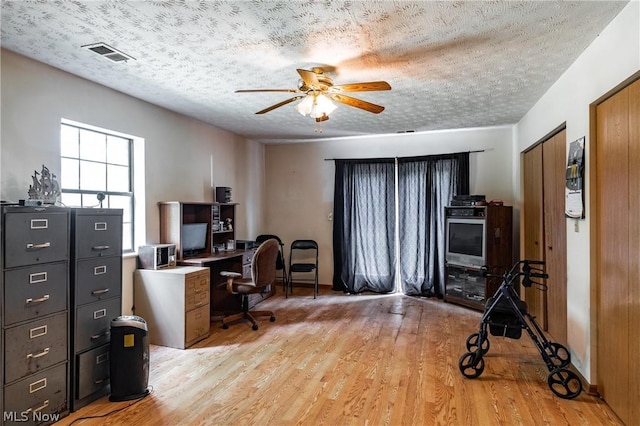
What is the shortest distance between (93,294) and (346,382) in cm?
202

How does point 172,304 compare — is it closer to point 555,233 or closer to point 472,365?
point 472,365

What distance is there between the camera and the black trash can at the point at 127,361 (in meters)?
2.54

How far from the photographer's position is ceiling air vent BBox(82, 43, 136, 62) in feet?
8.31

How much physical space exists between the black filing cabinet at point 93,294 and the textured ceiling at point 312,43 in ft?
4.06

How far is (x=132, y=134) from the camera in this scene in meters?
3.74

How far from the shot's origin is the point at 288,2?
2016 millimetres

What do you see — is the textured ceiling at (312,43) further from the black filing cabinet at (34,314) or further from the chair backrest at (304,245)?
the chair backrest at (304,245)

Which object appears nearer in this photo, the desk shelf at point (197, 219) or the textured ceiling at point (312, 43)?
the textured ceiling at point (312, 43)

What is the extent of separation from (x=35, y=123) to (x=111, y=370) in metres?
2.01

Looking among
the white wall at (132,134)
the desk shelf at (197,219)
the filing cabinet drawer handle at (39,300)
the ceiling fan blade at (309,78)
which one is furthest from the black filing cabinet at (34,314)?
the ceiling fan blade at (309,78)

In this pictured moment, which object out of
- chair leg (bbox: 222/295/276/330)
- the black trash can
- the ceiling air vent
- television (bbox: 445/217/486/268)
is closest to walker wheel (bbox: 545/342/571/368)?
television (bbox: 445/217/486/268)

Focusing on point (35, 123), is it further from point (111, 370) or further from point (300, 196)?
point (300, 196)

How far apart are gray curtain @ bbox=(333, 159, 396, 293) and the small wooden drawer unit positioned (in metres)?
2.81

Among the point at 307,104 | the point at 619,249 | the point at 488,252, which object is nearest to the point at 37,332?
the point at 307,104
